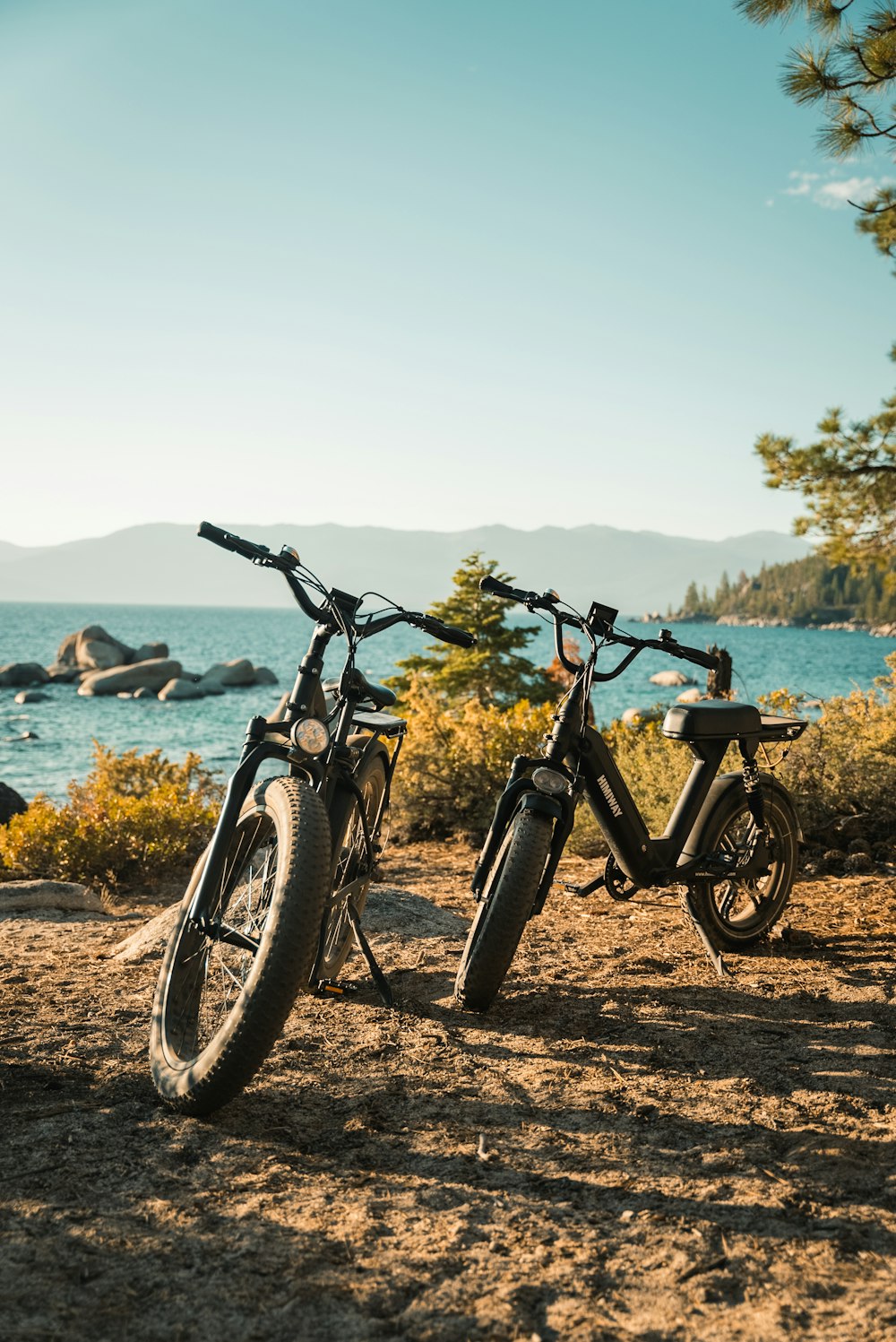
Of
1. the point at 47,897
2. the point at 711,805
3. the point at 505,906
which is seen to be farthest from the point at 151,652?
the point at 505,906

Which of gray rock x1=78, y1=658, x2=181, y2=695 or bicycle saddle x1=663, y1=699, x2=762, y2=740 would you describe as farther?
gray rock x1=78, y1=658, x2=181, y2=695

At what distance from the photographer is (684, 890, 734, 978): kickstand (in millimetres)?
4840

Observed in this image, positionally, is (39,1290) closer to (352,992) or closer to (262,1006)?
(262,1006)

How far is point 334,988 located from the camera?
402 centimetres

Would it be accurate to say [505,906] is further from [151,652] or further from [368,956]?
[151,652]

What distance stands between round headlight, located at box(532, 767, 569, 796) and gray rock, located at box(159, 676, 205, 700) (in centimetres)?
4304

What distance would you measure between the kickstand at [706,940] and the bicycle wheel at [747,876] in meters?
0.02

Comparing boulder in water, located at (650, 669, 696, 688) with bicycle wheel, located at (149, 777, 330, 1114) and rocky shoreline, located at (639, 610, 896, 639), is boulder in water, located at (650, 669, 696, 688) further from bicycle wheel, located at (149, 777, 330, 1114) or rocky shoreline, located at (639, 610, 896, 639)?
rocky shoreline, located at (639, 610, 896, 639)

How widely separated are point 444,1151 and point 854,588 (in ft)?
513

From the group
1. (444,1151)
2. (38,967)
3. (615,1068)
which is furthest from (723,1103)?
(38,967)

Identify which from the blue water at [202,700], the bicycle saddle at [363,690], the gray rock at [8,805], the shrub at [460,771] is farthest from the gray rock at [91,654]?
the bicycle saddle at [363,690]

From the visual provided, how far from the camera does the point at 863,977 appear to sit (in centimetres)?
472

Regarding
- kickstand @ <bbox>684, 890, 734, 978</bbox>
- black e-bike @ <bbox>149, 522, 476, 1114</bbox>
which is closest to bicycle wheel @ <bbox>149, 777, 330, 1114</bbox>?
black e-bike @ <bbox>149, 522, 476, 1114</bbox>

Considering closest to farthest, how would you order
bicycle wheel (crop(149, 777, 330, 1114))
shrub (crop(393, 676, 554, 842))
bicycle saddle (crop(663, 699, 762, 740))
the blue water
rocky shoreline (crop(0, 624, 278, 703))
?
bicycle wheel (crop(149, 777, 330, 1114)), bicycle saddle (crop(663, 699, 762, 740)), shrub (crop(393, 676, 554, 842)), the blue water, rocky shoreline (crop(0, 624, 278, 703))
